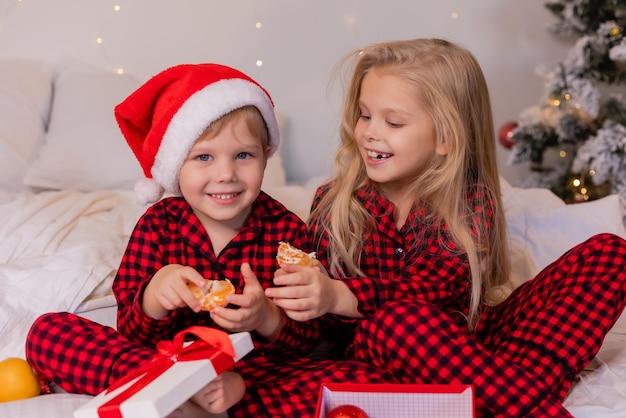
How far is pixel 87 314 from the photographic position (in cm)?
149

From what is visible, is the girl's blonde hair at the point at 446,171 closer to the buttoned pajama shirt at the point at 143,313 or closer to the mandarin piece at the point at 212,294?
the buttoned pajama shirt at the point at 143,313

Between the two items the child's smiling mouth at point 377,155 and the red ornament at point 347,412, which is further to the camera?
the child's smiling mouth at point 377,155

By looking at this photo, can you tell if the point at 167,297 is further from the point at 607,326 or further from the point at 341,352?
the point at 607,326

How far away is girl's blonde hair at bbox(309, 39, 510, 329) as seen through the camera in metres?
1.45

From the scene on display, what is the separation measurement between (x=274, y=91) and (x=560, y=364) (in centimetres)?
154

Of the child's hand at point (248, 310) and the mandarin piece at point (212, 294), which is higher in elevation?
the mandarin piece at point (212, 294)

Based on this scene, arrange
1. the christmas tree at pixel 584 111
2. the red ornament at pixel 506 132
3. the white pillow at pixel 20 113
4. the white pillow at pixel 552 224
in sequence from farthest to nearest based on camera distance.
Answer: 1. the red ornament at pixel 506 132
2. the christmas tree at pixel 584 111
3. the white pillow at pixel 20 113
4. the white pillow at pixel 552 224

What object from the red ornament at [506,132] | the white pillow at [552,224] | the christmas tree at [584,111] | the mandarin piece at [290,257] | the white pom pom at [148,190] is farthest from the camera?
the red ornament at [506,132]

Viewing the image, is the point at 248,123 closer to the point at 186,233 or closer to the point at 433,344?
the point at 186,233

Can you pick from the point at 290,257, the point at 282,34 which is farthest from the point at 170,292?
the point at 282,34

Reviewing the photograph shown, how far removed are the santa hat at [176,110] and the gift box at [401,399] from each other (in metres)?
0.45

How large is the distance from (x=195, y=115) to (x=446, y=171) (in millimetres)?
471

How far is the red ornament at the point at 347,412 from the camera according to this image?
1.09m

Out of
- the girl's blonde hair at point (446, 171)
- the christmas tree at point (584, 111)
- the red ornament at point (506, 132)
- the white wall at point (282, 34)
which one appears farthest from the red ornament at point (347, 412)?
the red ornament at point (506, 132)
